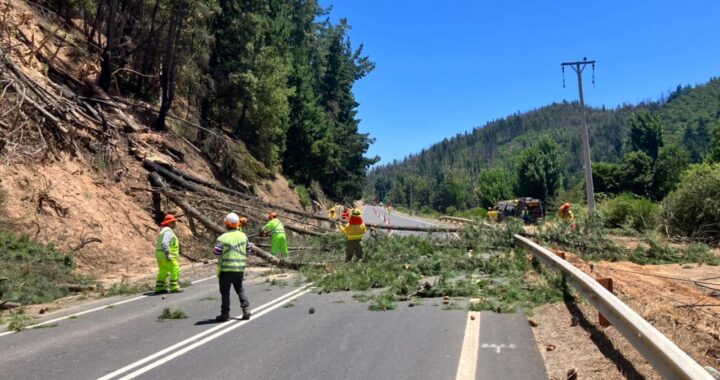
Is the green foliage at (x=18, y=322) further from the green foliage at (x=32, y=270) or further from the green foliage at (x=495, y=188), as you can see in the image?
the green foliage at (x=495, y=188)

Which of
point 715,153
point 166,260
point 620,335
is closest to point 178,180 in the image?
point 166,260

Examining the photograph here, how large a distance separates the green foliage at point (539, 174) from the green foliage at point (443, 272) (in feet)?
190

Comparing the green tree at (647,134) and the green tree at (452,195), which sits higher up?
the green tree at (647,134)

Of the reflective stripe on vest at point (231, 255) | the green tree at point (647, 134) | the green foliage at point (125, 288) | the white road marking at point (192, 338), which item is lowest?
the white road marking at point (192, 338)

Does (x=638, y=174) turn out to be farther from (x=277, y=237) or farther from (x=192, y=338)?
(x=192, y=338)

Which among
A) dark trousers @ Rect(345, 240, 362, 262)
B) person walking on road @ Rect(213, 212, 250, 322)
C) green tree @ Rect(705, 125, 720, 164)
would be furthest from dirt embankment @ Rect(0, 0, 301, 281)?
green tree @ Rect(705, 125, 720, 164)

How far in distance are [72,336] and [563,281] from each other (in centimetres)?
726

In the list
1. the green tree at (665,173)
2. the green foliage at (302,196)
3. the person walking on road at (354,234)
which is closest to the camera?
the person walking on road at (354,234)

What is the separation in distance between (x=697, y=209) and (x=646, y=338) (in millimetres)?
17310

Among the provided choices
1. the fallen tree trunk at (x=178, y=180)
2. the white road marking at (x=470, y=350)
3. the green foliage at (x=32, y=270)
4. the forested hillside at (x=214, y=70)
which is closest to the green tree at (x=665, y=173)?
the forested hillside at (x=214, y=70)

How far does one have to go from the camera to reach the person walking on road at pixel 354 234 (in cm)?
1443

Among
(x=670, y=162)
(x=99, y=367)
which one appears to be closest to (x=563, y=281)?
(x=99, y=367)

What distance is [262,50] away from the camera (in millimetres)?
29891

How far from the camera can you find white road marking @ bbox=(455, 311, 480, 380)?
5.51 meters
